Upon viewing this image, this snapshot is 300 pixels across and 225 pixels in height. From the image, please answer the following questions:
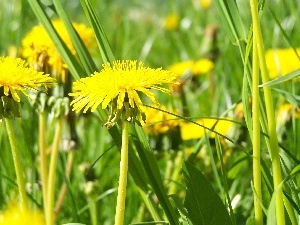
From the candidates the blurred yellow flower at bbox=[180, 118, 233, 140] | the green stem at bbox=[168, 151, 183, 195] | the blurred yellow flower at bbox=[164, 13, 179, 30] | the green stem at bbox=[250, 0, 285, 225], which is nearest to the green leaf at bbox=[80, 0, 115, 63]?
the green stem at bbox=[250, 0, 285, 225]

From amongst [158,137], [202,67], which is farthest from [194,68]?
[158,137]

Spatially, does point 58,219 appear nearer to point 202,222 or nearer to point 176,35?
point 202,222

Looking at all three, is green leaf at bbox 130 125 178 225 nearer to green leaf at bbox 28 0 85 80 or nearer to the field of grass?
the field of grass

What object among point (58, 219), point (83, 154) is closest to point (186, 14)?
point (83, 154)

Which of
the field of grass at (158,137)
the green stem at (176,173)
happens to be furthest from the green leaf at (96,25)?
the green stem at (176,173)

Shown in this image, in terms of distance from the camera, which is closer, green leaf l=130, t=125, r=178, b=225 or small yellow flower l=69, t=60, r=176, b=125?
small yellow flower l=69, t=60, r=176, b=125

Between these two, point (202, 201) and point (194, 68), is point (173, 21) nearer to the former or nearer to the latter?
point (194, 68)

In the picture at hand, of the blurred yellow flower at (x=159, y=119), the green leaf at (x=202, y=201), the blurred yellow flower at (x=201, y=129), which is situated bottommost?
the green leaf at (x=202, y=201)

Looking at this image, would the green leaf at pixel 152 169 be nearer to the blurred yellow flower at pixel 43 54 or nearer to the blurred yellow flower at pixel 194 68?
the blurred yellow flower at pixel 43 54
